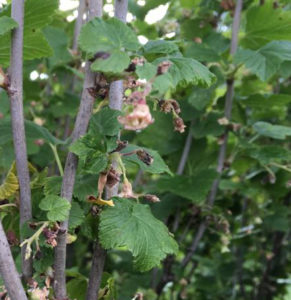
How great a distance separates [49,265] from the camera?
82cm

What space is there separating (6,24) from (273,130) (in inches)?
36.4

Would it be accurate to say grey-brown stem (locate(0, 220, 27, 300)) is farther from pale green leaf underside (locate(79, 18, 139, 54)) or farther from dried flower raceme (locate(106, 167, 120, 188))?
pale green leaf underside (locate(79, 18, 139, 54))

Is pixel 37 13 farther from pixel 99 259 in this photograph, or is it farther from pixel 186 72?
pixel 99 259

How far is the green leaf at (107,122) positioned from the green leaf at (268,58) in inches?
21.9

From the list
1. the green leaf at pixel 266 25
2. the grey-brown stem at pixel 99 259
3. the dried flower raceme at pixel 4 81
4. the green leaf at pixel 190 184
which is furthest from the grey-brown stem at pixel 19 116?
the green leaf at pixel 266 25

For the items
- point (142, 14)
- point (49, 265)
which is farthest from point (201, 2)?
point (49, 265)

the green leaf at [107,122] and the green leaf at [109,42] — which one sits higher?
the green leaf at [109,42]

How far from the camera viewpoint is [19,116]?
80cm

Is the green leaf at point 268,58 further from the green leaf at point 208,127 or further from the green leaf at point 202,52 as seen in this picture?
the green leaf at point 208,127

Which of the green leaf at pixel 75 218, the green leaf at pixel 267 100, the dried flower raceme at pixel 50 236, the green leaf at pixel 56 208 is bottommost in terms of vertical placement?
the green leaf at pixel 267 100

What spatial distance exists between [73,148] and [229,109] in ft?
2.83

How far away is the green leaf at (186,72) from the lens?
739mm

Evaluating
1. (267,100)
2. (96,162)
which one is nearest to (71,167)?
(96,162)

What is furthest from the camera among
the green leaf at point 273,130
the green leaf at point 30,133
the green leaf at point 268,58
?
the green leaf at point 273,130
